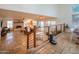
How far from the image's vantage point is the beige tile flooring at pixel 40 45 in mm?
2688

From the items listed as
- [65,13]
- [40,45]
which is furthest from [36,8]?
[40,45]

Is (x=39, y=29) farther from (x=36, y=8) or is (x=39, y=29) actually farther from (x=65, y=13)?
(x=65, y=13)

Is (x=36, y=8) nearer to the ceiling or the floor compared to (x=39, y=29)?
nearer to the ceiling

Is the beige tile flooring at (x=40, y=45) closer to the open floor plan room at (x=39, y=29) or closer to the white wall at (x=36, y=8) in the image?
the open floor plan room at (x=39, y=29)

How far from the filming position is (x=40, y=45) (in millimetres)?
2719

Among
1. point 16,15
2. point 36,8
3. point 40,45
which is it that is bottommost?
point 40,45

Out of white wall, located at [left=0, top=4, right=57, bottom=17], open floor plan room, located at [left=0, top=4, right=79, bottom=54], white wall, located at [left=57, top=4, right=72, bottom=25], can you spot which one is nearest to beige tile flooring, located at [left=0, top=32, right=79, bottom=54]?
open floor plan room, located at [left=0, top=4, right=79, bottom=54]

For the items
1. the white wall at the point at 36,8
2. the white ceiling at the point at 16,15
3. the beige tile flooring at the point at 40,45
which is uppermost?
the white wall at the point at 36,8

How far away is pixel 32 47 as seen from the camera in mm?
2715

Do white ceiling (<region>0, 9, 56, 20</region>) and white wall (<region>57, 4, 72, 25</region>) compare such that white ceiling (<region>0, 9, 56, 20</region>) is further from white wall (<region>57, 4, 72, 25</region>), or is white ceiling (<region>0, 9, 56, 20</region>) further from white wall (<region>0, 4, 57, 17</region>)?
white wall (<region>57, 4, 72, 25</region>)

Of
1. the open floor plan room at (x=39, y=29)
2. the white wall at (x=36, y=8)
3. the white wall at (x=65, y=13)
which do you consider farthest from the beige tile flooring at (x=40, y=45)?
the white wall at (x=36, y=8)
